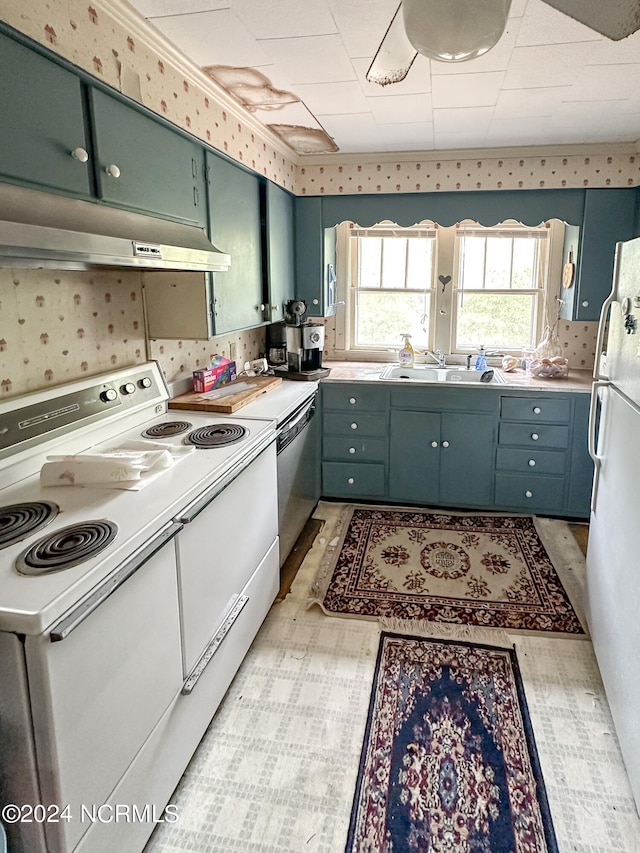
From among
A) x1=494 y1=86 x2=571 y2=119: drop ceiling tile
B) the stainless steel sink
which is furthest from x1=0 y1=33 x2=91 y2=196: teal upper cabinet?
the stainless steel sink

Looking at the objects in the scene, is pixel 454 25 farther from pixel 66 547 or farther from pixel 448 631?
pixel 448 631

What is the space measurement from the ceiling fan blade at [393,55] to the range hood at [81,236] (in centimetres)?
84

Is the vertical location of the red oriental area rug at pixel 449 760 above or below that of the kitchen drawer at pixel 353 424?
below

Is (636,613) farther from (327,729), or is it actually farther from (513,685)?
(327,729)

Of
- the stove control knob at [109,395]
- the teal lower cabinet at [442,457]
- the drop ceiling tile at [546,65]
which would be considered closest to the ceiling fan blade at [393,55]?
the drop ceiling tile at [546,65]

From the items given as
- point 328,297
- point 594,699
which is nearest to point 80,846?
point 594,699

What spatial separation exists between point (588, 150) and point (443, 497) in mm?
2346

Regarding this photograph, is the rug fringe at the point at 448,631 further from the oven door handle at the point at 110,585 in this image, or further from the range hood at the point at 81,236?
the range hood at the point at 81,236

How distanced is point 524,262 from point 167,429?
300 cm

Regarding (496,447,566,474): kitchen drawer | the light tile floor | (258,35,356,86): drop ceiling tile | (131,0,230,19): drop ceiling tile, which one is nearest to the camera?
the light tile floor

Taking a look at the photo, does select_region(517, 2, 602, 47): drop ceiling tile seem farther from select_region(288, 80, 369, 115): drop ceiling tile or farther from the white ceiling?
select_region(288, 80, 369, 115): drop ceiling tile

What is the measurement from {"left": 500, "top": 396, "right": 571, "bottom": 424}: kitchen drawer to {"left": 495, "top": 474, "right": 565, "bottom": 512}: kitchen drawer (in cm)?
38

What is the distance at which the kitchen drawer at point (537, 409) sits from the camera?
3375 mm

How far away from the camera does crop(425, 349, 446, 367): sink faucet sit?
13.3ft
